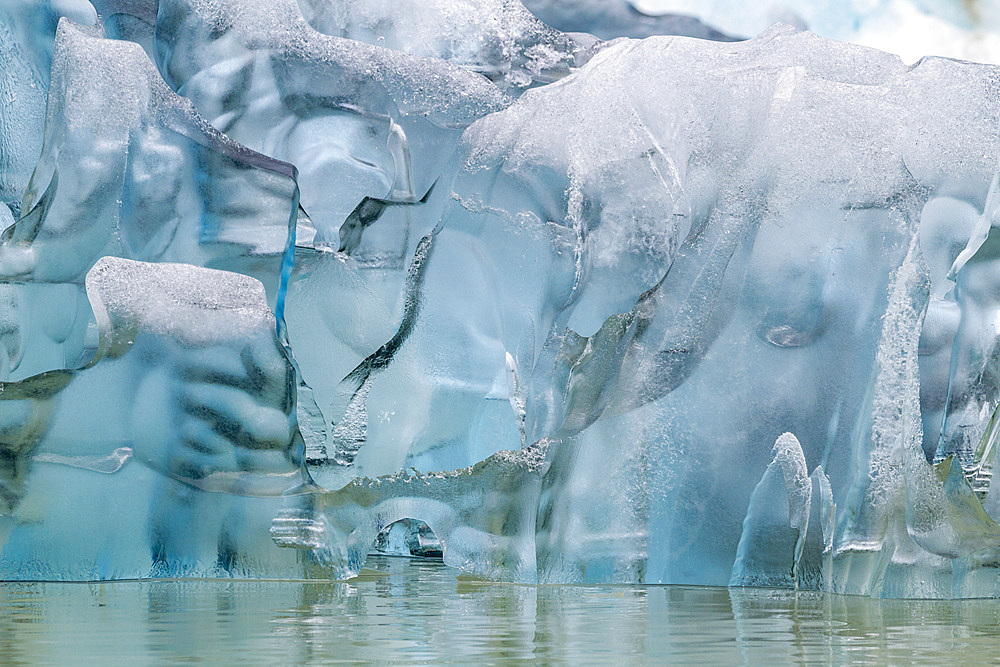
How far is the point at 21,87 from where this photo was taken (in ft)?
7.09

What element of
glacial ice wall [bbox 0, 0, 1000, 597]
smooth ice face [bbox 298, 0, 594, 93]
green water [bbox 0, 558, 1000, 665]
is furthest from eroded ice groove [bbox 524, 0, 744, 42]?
green water [bbox 0, 558, 1000, 665]

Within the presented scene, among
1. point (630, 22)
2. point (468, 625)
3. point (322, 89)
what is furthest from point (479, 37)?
point (468, 625)

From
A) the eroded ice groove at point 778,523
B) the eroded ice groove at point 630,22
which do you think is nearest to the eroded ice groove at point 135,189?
the eroded ice groove at point 778,523

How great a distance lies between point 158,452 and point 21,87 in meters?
0.86

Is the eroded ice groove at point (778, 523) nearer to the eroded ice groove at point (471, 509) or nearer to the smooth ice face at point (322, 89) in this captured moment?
the eroded ice groove at point (471, 509)

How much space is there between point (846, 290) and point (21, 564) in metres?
1.30

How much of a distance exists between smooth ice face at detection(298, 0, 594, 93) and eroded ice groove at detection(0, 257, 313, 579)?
2.18 feet

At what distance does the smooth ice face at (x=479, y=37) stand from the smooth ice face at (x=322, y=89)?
87 millimetres

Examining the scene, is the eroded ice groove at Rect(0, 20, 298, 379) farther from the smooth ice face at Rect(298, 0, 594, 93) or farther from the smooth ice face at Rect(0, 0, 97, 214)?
the smooth ice face at Rect(298, 0, 594, 93)

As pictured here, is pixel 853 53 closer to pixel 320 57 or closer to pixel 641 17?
pixel 641 17

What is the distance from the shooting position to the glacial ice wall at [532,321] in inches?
67.3

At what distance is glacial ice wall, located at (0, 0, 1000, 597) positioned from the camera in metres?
1.71

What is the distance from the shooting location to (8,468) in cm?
167

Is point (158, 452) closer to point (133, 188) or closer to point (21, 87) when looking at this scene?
point (133, 188)
